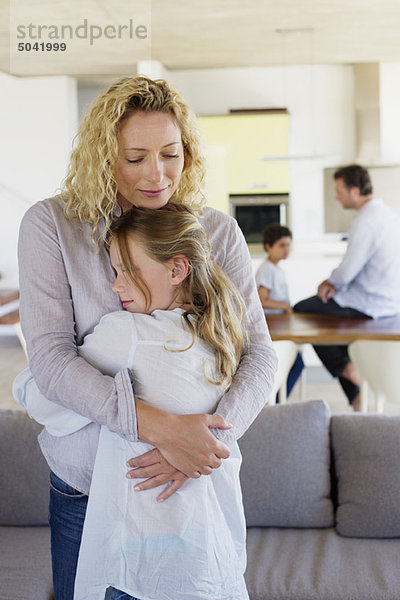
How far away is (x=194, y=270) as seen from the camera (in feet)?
4.46

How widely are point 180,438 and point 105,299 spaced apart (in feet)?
1.04

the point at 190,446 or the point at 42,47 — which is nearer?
the point at 190,446

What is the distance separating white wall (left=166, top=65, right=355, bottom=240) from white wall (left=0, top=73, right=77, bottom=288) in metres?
1.21

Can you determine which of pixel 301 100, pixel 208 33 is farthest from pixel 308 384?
pixel 301 100

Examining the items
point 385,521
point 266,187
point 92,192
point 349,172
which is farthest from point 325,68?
point 92,192

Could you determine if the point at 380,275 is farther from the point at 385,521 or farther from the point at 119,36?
the point at 119,36

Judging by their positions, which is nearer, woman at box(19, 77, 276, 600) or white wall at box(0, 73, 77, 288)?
woman at box(19, 77, 276, 600)

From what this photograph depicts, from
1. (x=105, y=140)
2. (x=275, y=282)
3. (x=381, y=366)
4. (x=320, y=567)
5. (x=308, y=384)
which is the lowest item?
(x=308, y=384)

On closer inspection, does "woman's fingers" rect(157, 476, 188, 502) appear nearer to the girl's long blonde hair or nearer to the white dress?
the white dress

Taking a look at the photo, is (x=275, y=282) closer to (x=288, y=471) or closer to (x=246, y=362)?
(x=288, y=471)

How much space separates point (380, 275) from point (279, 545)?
268 cm

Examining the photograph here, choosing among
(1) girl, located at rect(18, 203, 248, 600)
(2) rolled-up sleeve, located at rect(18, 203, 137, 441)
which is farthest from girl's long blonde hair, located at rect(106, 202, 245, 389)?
(2) rolled-up sleeve, located at rect(18, 203, 137, 441)

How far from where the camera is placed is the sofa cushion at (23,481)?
233 cm

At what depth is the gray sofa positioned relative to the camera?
2193 mm
